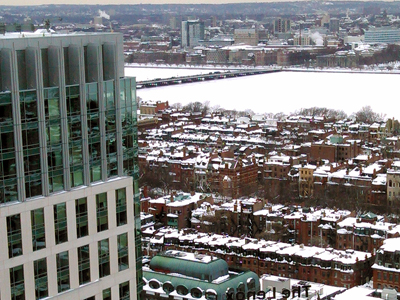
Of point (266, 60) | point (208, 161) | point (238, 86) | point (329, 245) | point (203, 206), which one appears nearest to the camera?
point (329, 245)

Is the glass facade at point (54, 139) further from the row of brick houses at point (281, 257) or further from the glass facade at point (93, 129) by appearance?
the row of brick houses at point (281, 257)

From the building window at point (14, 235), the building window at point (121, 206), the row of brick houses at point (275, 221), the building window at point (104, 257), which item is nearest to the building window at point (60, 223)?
the building window at point (14, 235)

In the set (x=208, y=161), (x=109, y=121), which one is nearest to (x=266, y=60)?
(x=208, y=161)

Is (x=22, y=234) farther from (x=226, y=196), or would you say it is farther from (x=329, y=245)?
(x=226, y=196)

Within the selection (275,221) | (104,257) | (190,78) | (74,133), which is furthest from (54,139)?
(190,78)

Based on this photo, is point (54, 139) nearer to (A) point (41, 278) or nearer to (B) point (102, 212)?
(B) point (102, 212)

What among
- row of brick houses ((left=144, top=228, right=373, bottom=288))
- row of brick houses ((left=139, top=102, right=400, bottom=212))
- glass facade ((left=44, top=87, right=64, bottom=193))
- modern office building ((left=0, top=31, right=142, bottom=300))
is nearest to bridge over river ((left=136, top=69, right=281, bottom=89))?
row of brick houses ((left=139, top=102, right=400, bottom=212))

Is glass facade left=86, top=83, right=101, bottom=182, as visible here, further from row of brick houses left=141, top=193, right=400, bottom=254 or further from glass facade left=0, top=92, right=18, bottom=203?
row of brick houses left=141, top=193, right=400, bottom=254
